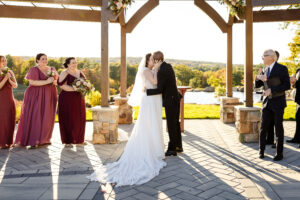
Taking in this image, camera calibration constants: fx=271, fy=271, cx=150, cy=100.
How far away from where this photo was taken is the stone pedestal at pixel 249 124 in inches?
239

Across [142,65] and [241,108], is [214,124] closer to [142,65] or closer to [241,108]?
[241,108]

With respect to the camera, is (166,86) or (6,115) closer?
(166,86)

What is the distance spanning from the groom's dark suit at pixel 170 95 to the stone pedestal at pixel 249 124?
1.74m

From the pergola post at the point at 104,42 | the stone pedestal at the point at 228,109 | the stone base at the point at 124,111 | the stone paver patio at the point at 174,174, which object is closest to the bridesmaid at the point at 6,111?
the stone paver patio at the point at 174,174

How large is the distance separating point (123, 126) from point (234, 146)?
140 inches

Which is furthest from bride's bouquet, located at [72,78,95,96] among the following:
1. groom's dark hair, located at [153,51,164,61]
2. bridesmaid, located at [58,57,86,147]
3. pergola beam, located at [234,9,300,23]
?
pergola beam, located at [234,9,300,23]

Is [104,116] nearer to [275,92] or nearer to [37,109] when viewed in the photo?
[37,109]

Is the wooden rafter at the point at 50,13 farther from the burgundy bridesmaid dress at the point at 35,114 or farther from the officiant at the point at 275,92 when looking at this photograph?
the officiant at the point at 275,92

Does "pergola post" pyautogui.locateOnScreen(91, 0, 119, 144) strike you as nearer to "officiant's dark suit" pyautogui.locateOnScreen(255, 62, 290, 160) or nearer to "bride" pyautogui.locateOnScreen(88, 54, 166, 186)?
"bride" pyautogui.locateOnScreen(88, 54, 166, 186)

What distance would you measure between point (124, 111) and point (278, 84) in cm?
495

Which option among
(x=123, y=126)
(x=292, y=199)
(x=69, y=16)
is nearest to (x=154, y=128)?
(x=292, y=199)

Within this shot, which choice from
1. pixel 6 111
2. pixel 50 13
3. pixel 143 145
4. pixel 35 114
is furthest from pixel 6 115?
pixel 143 145

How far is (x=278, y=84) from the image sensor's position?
466cm

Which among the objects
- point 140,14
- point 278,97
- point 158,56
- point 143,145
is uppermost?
point 140,14
